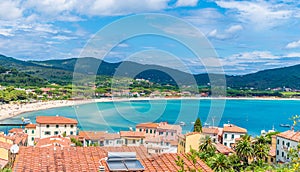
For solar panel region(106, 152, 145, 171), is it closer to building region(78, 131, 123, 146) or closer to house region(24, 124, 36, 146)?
building region(78, 131, 123, 146)

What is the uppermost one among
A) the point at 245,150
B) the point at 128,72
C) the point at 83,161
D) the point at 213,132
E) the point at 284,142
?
the point at 128,72

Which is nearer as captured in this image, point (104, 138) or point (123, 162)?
point (123, 162)

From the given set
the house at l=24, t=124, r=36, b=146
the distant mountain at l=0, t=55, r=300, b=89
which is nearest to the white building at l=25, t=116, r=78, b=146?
the house at l=24, t=124, r=36, b=146

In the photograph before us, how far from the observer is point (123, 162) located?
336cm

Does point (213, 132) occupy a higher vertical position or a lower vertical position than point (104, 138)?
lower

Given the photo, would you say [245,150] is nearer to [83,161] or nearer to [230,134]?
[230,134]

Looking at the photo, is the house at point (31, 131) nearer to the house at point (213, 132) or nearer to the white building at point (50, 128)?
the white building at point (50, 128)

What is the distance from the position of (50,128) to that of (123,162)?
24.6 meters

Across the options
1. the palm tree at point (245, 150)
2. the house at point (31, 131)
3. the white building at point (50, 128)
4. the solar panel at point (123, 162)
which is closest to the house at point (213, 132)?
the palm tree at point (245, 150)

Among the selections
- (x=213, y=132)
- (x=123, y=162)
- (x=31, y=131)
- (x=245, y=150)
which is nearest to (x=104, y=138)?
(x=123, y=162)

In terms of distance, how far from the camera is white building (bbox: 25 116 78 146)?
26109 mm

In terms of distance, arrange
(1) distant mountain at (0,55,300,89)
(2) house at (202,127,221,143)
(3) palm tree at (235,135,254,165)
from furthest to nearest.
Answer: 1. (2) house at (202,127,221,143)
2. (3) palm tree at (235,135,254,165)
3. (1) distant mountain at (0,55,300,89)

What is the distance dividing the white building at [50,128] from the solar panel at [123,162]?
938 inches

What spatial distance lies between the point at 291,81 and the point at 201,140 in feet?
292
